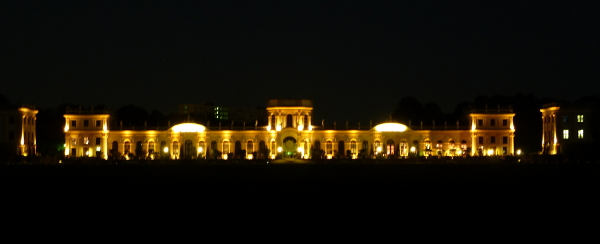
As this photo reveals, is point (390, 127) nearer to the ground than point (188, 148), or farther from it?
farther from it

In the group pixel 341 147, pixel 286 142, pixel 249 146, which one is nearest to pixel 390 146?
pixel 341 147

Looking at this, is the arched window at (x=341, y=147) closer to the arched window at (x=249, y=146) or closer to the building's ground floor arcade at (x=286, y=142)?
the building's ground floor arcade at (x=286, y=142)

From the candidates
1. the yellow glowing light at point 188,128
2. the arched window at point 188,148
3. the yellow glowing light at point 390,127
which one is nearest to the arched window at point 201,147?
the arched window at point 188,148

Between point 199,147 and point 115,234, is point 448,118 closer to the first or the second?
point 199,147

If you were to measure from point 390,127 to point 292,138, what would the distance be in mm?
11401

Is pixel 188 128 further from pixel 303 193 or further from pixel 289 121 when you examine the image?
pixel 303 193

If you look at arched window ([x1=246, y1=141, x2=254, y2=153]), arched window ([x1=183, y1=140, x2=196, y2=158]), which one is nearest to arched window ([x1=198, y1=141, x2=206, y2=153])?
arched window ([x1=183, y1=140, x2=196, y2=158])

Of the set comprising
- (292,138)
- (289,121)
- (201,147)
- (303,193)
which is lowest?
(303,193)

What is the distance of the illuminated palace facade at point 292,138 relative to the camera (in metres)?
95.2

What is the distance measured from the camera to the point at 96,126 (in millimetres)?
98188

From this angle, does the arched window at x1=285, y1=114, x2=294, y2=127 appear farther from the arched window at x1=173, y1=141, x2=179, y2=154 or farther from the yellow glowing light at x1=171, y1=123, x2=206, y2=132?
the arched window at x1=173, y1=141, x2=179, y2=154

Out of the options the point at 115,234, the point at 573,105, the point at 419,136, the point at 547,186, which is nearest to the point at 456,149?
the point at 419,136

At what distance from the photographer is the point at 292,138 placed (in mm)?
96438

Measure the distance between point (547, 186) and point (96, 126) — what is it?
71.8 m
